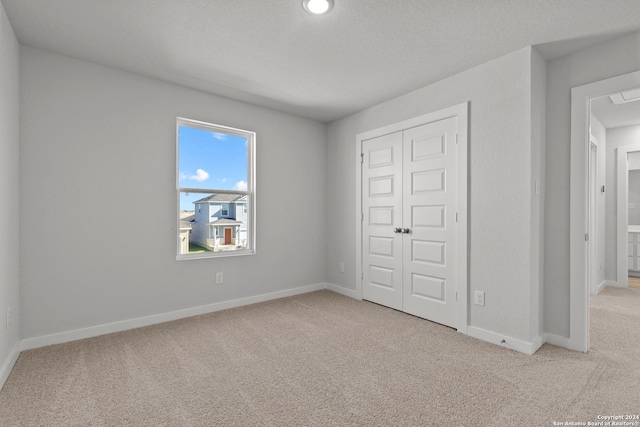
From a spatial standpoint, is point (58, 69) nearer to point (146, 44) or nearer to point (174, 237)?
point (146, 44)

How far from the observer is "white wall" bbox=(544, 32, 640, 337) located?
2.55m

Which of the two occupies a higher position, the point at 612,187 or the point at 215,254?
the point at 612,187

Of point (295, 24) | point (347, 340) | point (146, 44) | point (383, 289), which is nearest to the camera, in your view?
point (295, 24)

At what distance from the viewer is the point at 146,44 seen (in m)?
2.48

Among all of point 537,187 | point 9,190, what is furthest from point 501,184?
point 9,190

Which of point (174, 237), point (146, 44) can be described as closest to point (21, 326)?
point (174, 237)

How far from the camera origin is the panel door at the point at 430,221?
305cm

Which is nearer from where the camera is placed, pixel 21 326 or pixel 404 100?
pixel 21 326

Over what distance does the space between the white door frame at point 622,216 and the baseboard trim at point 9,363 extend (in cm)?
685

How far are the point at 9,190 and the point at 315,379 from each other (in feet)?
8.22

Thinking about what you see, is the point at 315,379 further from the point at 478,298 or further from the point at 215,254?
the point at 215,254

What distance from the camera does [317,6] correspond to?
202cm

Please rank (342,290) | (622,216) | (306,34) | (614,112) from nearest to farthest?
1. (306,34)
2. (614,112)
3. (342,290)
4. (622,216)

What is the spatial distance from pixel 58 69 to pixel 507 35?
3596 mm
